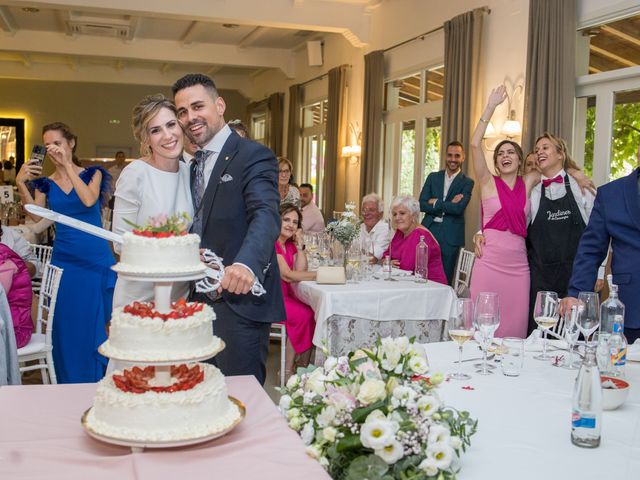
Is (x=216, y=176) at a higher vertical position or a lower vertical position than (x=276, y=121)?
lower

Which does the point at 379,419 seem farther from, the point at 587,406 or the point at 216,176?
the point at 216,176

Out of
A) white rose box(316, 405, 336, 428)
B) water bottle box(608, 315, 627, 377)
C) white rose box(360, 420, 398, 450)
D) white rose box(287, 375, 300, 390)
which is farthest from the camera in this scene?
water bottle box(608, 315, 627, 377)

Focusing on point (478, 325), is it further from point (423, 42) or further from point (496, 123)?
point (423, 42)

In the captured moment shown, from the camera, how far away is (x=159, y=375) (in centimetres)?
158

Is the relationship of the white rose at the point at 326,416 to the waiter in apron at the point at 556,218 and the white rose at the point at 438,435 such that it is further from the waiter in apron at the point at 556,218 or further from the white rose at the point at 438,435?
the waiter in apron at the point at 556,218

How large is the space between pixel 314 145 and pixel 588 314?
1204cm

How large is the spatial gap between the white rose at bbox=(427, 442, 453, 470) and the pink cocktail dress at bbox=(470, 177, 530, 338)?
131 inches

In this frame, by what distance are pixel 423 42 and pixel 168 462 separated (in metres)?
8.51

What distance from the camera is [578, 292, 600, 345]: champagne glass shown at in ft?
7.51

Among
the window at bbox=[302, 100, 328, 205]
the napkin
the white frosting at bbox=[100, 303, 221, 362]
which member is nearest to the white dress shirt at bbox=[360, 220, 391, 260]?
the napkin

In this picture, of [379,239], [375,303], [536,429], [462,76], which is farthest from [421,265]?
[462,76]

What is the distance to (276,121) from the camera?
15344mm

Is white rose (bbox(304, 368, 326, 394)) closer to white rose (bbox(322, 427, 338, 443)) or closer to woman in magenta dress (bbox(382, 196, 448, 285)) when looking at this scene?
white rose (bbox(322, 427, 338, 443))

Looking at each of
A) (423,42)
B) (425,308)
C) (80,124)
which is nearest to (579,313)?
(425,308)
